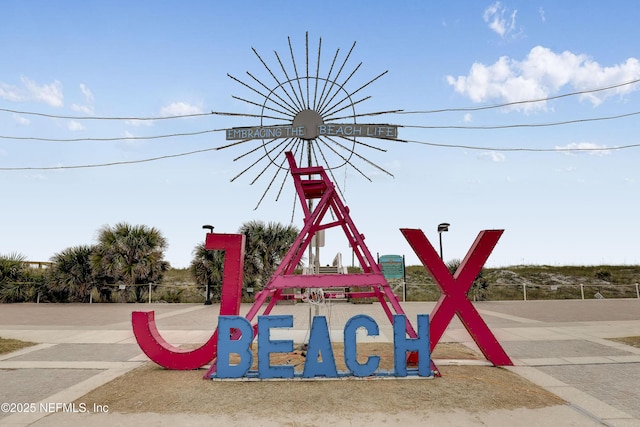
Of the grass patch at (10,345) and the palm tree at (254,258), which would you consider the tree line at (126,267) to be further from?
the grass patch at (10,345)

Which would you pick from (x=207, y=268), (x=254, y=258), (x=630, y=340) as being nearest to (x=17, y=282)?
(x=207, y=268)

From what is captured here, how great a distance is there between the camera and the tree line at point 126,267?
68.6 feet

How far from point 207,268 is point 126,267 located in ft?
13.8

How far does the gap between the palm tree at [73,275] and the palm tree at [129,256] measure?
0.72m

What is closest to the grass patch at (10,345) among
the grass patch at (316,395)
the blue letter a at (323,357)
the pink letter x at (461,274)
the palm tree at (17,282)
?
the grass patch at (316,395)

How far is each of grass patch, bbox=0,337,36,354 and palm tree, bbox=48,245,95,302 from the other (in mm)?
11588

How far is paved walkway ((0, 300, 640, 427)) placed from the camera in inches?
187

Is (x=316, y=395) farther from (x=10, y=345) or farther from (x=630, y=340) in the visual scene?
(x=630, y=340)

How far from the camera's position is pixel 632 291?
28500 millimetres

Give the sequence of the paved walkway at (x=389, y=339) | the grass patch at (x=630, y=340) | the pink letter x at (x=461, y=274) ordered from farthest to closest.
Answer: the grass patch at (x=630, y=340), the pink letter x at (x=461, y=274), the paved walkway at (x=389, y=339)

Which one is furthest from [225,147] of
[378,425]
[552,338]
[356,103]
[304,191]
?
[552,338]

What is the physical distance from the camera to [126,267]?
820 inches

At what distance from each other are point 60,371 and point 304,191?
5.63 metres

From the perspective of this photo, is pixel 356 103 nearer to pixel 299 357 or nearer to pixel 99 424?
pixel 299 357
